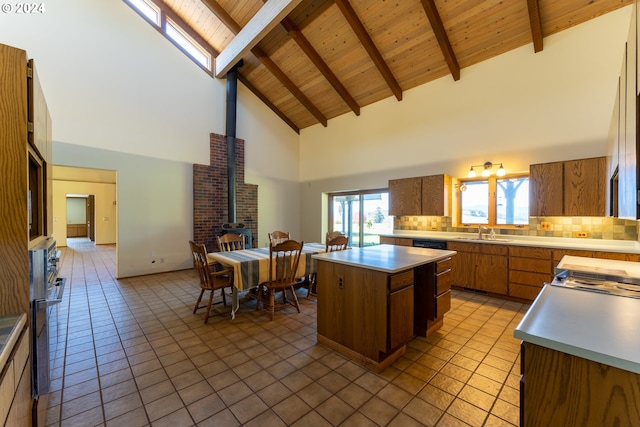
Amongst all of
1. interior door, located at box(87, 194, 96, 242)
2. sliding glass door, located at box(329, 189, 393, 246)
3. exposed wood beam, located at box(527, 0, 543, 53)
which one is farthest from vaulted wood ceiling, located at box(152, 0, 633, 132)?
interior door, located at box(87, 194, 96, 242)

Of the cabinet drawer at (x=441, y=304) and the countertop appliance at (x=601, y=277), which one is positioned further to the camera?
the cabinet drawer at (x=441, y=304)

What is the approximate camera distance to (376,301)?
2.13 metres

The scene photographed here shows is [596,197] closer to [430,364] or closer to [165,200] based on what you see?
[430,364]

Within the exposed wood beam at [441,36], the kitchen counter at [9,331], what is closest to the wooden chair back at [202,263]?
the kitchen counter at [9,331]

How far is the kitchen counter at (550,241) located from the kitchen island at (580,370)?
2.93 m

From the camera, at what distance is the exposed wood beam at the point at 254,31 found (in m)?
3.92

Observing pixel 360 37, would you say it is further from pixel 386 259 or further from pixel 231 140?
pixel 386 259

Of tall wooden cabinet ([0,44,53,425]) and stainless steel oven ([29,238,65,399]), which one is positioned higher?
tall wooden cabinet ([0,44,53,425])

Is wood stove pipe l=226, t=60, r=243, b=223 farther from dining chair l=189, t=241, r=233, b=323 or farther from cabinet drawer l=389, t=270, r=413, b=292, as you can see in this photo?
cabinet drawer l=389, t=270, r=413, b=292

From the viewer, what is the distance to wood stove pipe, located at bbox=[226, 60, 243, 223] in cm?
597

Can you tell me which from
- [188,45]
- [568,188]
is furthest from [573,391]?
[188,45]

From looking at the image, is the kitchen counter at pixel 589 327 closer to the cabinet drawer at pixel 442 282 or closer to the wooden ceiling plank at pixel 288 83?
the cabinet drawer at pixel 442 282

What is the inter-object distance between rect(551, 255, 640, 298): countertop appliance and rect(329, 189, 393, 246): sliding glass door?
373 cm

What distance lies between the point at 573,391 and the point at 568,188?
12.1ft
